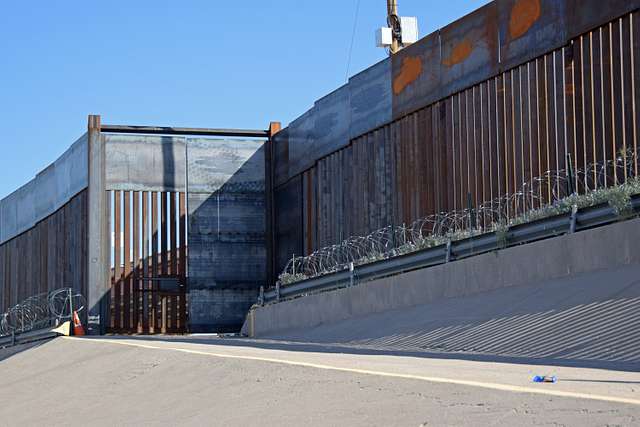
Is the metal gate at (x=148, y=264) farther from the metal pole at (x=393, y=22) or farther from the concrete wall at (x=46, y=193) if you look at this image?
the metal pole at (x=393, y=22)

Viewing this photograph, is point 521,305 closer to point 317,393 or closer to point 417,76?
point 317,393

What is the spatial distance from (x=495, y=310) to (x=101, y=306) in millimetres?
24450

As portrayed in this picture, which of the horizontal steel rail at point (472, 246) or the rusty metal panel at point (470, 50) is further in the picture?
the rusty metal panel at point (470, 50)

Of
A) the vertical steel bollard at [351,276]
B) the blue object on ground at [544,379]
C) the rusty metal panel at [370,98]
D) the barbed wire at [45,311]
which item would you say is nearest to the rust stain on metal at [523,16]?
the rusty metal panel at [370,98]

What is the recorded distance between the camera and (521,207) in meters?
24.8

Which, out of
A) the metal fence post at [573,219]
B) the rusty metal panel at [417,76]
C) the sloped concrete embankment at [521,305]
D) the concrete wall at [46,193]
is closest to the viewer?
the sloped concrete embankment at [521,305]

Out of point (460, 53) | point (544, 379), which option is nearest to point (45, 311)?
point (460, 53)

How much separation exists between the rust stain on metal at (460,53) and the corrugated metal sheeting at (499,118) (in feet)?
0.12

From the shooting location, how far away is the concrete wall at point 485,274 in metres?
14.8

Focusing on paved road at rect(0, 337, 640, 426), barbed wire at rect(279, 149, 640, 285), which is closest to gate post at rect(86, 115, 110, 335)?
barbed wire at rect(279, 149, 640, 285)

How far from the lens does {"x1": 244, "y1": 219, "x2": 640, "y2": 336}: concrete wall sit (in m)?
14.8

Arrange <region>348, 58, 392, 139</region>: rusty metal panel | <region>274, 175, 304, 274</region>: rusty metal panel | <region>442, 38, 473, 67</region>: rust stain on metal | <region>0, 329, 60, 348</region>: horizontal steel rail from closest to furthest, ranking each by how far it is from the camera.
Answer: <region>442, 38, 473, 67</region>: rust stain on metal
<region>348, 58, 392, 139</region>: rusty metal panel
<region>0, 329, 60, 348</region>: horizontal steel rail
<region>274, 175, 304, 274</region>: rusty metal panel

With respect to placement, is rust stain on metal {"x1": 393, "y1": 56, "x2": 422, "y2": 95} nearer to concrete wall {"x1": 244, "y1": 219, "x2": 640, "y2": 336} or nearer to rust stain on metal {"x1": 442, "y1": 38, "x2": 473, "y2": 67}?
rust stain on metal {"x1": 442, "y1": 38, "x2": 473, "y2": 67}

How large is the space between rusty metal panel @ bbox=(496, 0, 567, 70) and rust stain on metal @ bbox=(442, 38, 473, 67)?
1.52 m
